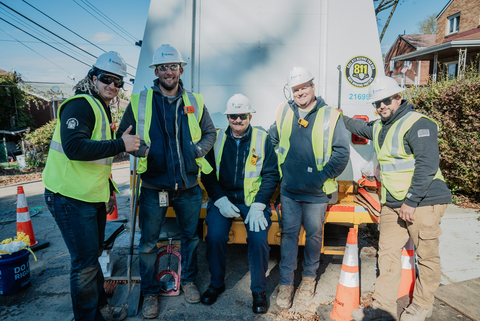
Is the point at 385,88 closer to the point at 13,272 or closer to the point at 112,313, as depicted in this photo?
the point at 112,313

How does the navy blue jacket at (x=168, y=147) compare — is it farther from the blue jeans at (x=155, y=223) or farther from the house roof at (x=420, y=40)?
the house roof at (x=420, y=40)

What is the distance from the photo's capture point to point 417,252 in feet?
8.43

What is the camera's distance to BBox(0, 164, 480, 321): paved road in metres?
2.66

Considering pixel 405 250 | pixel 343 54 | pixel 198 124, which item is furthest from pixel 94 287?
pixel 343 54

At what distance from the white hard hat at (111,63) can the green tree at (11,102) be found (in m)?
19.6

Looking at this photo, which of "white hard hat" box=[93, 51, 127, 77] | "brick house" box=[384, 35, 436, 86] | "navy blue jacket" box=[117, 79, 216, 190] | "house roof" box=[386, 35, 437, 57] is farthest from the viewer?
"house roof" box=[386, 35, 437, 57]

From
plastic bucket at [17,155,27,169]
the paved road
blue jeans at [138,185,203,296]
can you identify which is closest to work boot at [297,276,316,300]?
the paved road

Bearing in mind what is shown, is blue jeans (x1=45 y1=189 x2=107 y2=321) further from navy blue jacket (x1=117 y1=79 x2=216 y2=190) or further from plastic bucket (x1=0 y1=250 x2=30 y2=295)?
plastic bucket (x1=0 y1=250 x2=30 y2=295)

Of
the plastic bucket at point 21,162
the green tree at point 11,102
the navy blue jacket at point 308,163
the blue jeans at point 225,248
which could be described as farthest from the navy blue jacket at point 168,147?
the green tree at point 11,102

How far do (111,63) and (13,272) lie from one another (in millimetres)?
2191

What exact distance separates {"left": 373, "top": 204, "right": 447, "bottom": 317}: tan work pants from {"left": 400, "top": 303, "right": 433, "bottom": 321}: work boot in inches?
1.5

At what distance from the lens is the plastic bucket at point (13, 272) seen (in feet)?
9.43

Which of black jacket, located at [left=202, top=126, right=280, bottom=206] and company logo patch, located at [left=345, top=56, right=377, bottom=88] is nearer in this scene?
black jacket, located at [left=202, top=126, right=280, bottom=206]

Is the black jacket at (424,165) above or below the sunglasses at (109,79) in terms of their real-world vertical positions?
below
